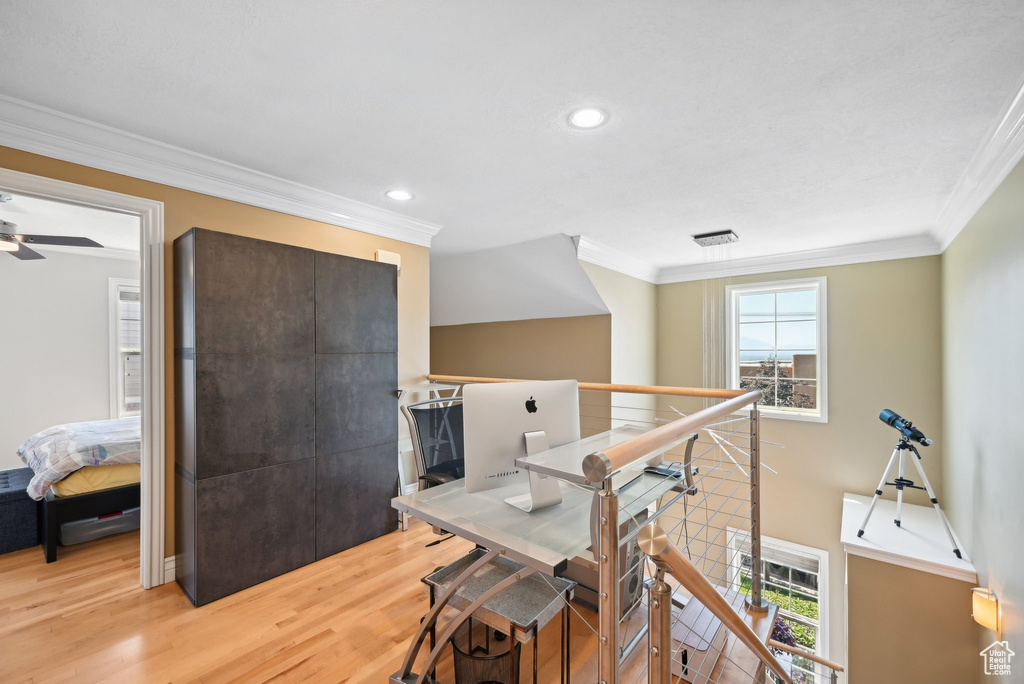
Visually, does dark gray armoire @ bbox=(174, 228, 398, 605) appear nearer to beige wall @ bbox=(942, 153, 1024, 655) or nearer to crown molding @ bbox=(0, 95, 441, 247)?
crown molding @ bbox=(0, 95, 441, 247)

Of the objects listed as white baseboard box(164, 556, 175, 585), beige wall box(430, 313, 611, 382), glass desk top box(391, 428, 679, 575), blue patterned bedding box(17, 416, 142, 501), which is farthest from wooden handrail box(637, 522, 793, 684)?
beige wall box(430, 313, 611, 382)

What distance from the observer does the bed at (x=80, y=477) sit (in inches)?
105

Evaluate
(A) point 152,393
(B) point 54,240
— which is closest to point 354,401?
(A) point 152,393

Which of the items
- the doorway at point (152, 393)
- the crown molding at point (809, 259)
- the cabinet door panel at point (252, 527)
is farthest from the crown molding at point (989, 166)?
the doorway at point (152, 393)

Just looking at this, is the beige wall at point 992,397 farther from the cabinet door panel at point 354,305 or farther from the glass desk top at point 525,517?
the cabinet door panel at point 354,305

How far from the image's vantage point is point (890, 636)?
305cm

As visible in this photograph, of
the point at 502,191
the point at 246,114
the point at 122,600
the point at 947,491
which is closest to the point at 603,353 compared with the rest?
the point at 502,191

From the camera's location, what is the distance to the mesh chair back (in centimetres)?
248

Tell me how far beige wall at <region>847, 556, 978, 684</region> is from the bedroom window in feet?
21.7

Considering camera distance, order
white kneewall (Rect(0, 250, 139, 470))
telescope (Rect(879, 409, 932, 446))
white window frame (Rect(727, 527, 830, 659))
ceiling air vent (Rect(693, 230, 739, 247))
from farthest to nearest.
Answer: white window frame (Rect(727, 527, 830, 659)) → white kneewall (Rect(0, 250, 139, 470)) → ceiling air vent (Rect(693, 230, 739, 247)) → telescope (Rect(879, 409, 932, 446))

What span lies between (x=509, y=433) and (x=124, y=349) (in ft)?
16.6

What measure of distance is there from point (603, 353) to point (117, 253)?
5.10 metres

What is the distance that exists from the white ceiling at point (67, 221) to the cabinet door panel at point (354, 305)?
1.64 meters

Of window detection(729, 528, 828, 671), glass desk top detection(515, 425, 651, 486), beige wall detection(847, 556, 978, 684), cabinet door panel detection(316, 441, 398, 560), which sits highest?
glass desk top detection(515, 425, 651, 486)
